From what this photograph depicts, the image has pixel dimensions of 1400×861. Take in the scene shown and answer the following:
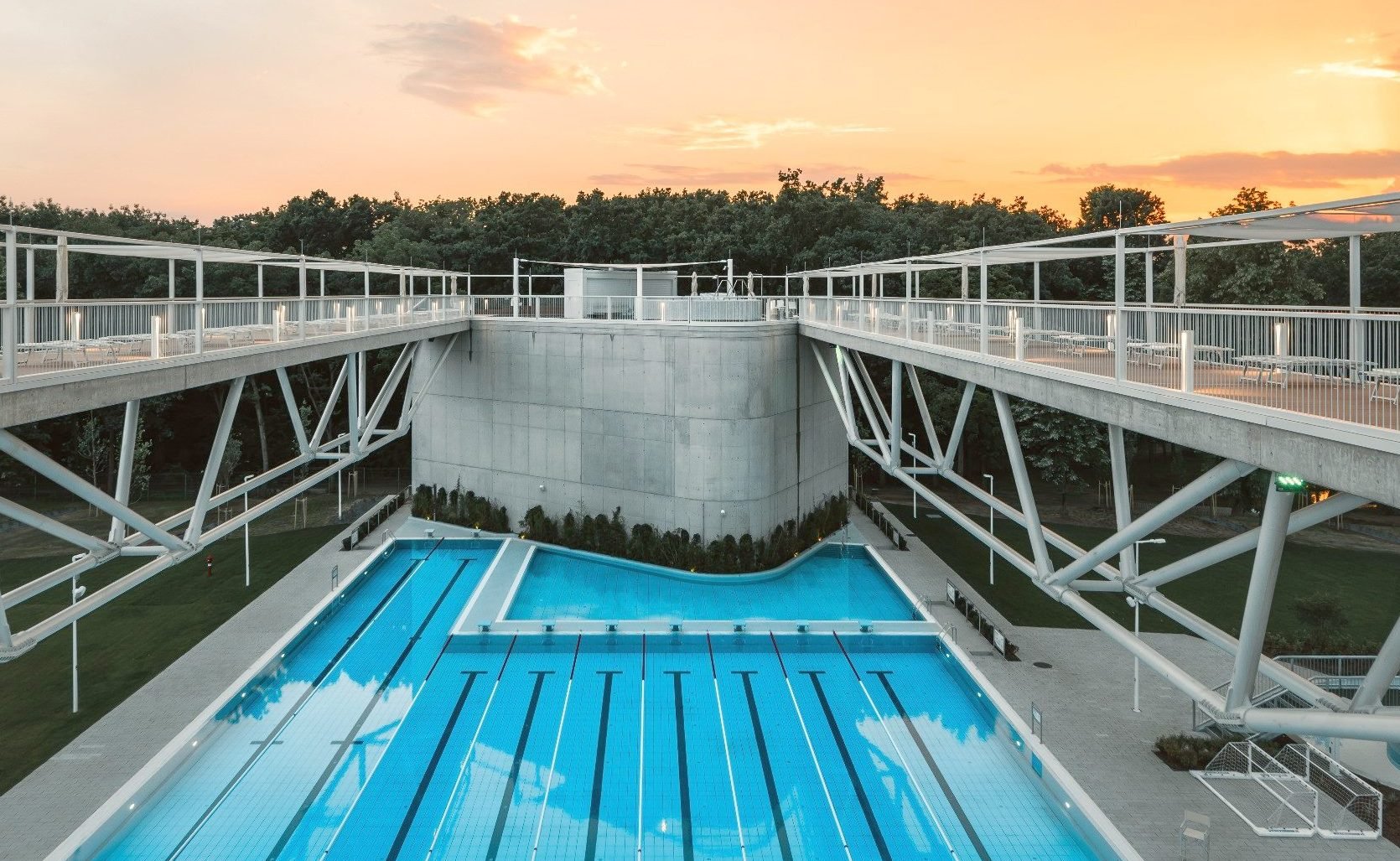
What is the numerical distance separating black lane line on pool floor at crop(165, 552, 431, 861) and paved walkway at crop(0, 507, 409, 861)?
55.0 inches

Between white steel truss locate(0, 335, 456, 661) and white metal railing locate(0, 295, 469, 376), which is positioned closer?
white steel truss locate(0, 335, 456, 661)

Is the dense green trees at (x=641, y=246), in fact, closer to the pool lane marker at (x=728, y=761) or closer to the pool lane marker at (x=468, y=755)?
the pool lane marker at (x=728, y=761)

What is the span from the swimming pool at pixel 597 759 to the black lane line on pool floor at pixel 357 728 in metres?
0.05

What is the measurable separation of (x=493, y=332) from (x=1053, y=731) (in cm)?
2081

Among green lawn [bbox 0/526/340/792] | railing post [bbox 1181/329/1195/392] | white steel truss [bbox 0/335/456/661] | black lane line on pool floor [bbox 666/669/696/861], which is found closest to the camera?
railing post [bbox 1181/329/1195/392]

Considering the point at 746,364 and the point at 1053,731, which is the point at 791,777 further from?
the point at 746,364

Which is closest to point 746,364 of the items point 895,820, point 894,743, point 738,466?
point 738,466

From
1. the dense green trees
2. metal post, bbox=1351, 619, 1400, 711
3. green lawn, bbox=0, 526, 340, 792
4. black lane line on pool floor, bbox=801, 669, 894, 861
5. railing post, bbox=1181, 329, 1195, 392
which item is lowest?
black lane line on pool floor, bbox=801, 669, 894, 861

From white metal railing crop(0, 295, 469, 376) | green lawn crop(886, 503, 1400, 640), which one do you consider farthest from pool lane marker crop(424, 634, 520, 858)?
green lawn crop(886, 503, 1400, 640)

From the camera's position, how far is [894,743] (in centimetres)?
1662

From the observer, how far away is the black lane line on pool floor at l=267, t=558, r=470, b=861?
13555 millimetres

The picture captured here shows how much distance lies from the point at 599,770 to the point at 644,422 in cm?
1375

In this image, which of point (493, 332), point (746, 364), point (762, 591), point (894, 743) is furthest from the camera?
point (493, 332)

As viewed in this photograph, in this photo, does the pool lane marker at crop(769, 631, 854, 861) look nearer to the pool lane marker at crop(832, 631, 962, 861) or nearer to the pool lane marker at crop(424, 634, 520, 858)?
the pool lane marker at crop(832, 631, 962, 861)
